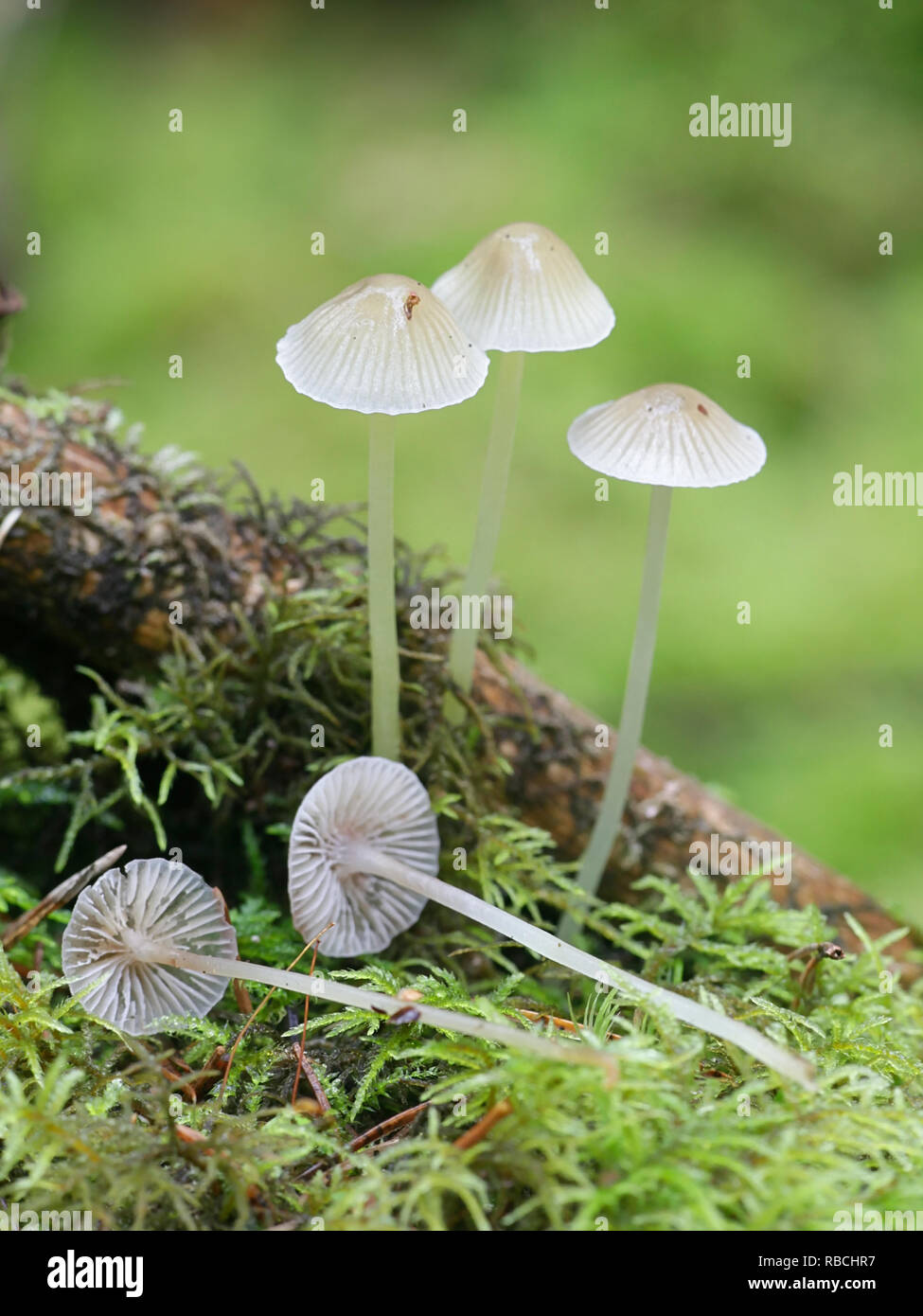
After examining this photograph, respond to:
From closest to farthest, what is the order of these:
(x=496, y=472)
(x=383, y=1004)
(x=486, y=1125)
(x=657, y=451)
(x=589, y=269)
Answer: (x=486, y=1125), (x=383, y=1004), (x=657, y=451), (x=496, y=472), (x=589, y=269)

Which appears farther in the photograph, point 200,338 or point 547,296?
point 200,338

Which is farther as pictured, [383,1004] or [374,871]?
[374,871]

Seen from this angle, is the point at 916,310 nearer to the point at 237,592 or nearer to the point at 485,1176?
the point at 237,592

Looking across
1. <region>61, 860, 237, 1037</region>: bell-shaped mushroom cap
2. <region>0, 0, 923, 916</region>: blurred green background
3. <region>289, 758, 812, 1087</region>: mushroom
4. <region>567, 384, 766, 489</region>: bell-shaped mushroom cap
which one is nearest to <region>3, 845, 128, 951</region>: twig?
<region>61, 860, 237, 1037</region>: bell-shaped mushroom cap

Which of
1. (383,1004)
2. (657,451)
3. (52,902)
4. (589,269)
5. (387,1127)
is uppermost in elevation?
(589,269)

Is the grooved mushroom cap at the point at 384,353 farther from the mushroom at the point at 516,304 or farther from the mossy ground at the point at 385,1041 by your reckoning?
the mossy ground at the point at 385,1041

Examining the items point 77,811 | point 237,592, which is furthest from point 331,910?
point 237,592

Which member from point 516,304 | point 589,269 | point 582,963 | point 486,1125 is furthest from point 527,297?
point 589,269

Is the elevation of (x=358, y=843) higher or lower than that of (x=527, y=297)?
lower

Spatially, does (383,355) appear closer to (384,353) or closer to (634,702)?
(384,353)
